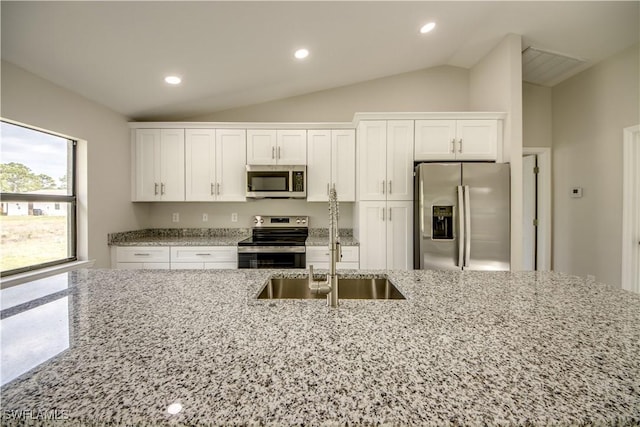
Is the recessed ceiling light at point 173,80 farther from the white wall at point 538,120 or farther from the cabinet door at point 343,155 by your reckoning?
the white wall at point 538,120

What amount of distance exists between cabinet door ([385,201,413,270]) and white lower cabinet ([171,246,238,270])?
5.36 feet

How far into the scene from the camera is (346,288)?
145cm

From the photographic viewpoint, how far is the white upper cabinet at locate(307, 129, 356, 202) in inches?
130

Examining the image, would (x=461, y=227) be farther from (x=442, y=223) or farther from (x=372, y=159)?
(x=372, y=159)

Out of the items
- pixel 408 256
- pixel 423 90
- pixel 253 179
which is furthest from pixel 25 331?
pixel 423 90

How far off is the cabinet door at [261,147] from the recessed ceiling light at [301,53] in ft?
2.95

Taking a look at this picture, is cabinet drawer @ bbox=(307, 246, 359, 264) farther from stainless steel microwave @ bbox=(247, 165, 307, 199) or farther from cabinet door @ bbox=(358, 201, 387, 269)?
stainless steel microwave @ bbox=(247, 165, 307, 199)

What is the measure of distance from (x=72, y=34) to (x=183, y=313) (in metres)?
2.08

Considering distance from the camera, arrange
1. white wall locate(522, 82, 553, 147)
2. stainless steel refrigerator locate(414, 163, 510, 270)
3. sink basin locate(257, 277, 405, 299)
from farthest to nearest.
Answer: white wall locate(522, 82, 553, 147) < stainless steel refrigerator locate(414, 163, 510, 270) < sink basin locate(257, 277, 405, 299)

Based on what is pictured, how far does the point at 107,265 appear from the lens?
2.98 metres

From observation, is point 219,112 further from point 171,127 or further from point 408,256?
point 408,256

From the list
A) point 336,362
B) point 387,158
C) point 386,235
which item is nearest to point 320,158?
point 387,158

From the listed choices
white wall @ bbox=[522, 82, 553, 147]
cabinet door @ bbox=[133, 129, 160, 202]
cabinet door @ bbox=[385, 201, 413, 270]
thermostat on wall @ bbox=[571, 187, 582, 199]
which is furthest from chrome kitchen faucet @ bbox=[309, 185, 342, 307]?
white wall @ bbox=[522, 82, 553, 147]

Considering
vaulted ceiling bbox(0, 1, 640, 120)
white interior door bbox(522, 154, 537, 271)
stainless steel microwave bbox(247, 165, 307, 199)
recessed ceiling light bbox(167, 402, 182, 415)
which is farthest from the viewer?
white interior door bbox(522, 154, 537, 271)
